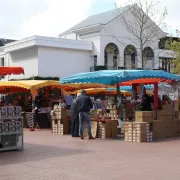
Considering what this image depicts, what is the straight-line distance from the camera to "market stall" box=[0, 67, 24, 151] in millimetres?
10953

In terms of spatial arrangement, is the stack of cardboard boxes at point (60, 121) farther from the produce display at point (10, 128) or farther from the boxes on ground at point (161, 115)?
the produce display at point (10, 128)

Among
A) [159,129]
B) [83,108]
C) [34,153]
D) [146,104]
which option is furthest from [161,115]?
[34,153]

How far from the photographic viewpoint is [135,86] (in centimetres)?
1980

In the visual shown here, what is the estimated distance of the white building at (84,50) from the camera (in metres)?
36.1

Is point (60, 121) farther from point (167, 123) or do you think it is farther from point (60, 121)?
point (167, 123)

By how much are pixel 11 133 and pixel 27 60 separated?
2698 cm

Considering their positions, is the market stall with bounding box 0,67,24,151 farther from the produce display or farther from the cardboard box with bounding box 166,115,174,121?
the cardboard box with bounding box 166,115,174,121

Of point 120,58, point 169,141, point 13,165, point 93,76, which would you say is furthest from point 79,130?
point 120,58

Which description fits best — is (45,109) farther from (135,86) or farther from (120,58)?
(120,58)

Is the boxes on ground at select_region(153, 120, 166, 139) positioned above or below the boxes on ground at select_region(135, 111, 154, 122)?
below

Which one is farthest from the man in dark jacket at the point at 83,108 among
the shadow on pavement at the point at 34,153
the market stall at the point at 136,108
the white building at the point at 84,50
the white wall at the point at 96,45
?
the white wall at the point at 96,45

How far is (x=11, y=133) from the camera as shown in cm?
1109

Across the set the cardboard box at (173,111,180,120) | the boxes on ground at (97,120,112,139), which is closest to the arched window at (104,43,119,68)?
the cardboard box at (173,111,180,120)

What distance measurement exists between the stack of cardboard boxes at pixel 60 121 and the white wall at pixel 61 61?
2017cm
